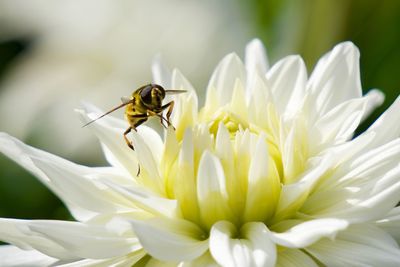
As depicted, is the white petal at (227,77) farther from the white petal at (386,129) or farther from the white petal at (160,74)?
the white petal at (386,129)

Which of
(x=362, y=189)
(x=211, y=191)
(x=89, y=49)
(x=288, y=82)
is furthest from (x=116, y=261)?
(x=89, y=49)

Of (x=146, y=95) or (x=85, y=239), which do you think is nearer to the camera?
(x=85, y=239)

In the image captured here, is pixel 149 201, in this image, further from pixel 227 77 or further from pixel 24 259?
pixel 227 77

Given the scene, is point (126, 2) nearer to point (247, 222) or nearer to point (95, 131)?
point (95, 131)

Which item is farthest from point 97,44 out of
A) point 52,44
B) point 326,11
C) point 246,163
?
point 246,163

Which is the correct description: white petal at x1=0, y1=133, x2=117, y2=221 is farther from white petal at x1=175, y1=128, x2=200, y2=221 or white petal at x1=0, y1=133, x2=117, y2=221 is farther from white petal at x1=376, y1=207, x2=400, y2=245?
white petal at x1=376, y1=207, x2=400, y2=245
